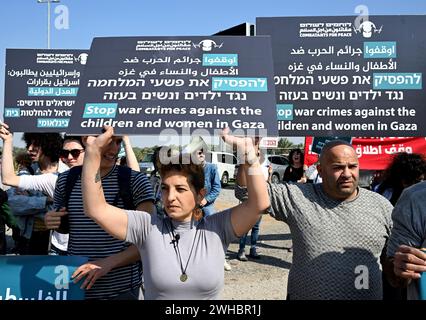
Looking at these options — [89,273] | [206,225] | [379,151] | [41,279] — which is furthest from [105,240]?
[379,151]

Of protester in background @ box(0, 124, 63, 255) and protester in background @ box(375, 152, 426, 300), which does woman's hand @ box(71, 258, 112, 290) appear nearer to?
protester in background @ box(0, 124, 63, 255)

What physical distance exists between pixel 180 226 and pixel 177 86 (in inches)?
30.4

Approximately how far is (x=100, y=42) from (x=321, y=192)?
63.7 inches

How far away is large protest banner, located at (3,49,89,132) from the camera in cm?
387

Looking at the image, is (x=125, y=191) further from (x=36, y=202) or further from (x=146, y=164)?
(x=146, y=164)

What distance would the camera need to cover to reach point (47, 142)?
4156 mm

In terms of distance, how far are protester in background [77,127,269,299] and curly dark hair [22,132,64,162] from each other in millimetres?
2159

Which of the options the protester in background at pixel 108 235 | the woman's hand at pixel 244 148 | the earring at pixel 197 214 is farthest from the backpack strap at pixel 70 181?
the woman's hand at pixel 244 148

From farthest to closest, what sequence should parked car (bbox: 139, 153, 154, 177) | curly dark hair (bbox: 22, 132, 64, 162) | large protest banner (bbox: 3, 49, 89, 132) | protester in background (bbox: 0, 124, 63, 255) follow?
1. parked car (bbox: 139, 153, 154, 177)
2. curly dark hair (bbox: 22, 132, 64, 162)
3. large protest banner (bbox: 3, 49, 89, 132)
4. protester in background (bbox: 0, 124, 63, 255)

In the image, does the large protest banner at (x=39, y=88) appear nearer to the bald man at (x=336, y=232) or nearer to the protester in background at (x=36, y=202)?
the protester in background at (x=36, y=202)

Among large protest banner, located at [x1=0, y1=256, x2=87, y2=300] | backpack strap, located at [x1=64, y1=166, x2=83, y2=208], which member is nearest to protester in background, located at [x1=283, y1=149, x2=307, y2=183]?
backpack strap, located at [x1=64, y1=166, x2=83, y2=208]

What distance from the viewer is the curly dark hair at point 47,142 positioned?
4.02 metres

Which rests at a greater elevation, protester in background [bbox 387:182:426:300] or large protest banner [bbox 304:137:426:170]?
large protest banner [bbox 304:137:426:170]
